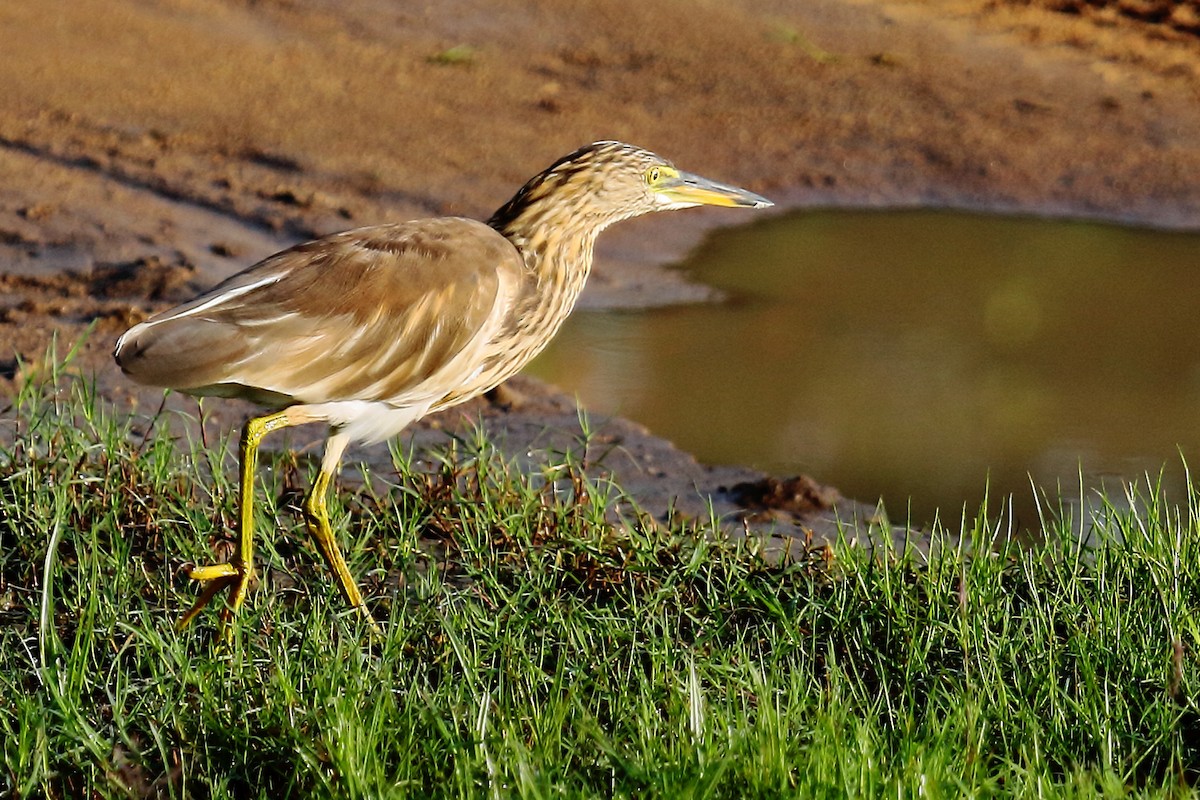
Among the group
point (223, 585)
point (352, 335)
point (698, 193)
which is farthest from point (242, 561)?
point (698, 193)

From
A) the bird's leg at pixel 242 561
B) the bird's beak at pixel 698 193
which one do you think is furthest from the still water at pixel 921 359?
the bird's leg at pixel 242 561

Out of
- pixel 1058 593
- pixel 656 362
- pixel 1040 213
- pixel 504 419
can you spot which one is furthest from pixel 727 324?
pixel 1058 593

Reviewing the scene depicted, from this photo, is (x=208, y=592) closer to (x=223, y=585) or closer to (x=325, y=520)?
(x=223, y=585)

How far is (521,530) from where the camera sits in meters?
4.20

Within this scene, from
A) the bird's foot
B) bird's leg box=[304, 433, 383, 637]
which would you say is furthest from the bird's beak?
the bird's foot

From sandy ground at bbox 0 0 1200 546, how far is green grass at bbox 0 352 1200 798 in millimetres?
1773

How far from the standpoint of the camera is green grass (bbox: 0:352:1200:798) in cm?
300

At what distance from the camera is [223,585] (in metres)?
3.78

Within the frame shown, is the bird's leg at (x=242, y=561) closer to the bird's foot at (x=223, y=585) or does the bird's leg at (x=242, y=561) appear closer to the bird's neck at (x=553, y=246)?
the bird's foot at (x=223, y=585)

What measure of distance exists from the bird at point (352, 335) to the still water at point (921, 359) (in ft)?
5.10

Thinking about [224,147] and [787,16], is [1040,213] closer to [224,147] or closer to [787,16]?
[787,16]

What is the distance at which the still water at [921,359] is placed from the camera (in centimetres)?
555

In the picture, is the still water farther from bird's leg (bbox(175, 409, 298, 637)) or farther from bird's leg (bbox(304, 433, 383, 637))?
bird's leg (bbox(175, 409, 298, 637))

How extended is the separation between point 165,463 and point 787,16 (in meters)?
7.49
